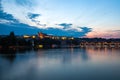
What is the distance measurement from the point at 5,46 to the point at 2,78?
5419 cm

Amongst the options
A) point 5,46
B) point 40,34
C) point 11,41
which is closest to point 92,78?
point 5,46

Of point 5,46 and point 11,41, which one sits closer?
point 5,46

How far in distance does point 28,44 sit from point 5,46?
2122cm

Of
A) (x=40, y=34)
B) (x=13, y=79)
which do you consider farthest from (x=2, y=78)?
(x=40, y=34)

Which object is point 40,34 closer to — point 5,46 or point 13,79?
point 5,46

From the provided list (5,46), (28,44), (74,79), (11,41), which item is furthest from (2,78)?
(28,44)

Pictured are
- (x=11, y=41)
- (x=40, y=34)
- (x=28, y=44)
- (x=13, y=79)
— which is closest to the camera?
(x=13, y=79)

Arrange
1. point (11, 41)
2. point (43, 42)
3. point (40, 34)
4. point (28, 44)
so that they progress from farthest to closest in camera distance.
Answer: point (40, 34) → point (43, 42) → point (28, 44) → point (11, 41)

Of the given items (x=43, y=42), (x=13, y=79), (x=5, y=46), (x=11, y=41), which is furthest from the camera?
(x=43, y=42)

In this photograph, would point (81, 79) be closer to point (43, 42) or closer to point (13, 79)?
point (13, 79)

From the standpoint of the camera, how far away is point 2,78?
12.3m

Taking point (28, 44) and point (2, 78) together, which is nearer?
point (2, 78)

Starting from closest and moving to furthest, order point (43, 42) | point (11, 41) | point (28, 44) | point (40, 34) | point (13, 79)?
point (13, 79) → point (11, 41) → point (28, 44) → point (43, 42) → point (40, 34)

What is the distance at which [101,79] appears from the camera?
1250 centimetres
